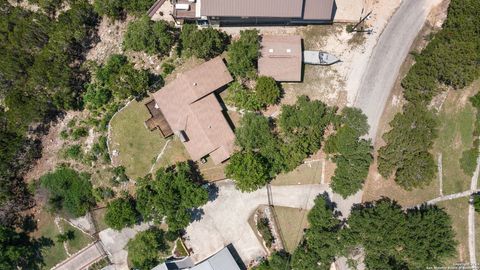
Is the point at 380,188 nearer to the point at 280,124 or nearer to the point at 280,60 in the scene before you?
the point at 280,124

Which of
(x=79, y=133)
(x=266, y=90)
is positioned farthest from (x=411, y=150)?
(x=79, y=133)

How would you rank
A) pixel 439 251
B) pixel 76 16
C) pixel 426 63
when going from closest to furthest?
1. pixel 439 251
2. pixel 426 63
3. pixel 76 16

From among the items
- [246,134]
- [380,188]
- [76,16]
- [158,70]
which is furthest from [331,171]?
[76,16]

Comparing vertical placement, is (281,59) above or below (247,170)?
above

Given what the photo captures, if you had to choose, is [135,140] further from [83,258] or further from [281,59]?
[281,59]

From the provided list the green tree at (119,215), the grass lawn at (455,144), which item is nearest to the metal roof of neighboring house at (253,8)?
the grass lawn at (455,144)

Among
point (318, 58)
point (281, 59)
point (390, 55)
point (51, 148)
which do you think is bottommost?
point (390, 55)
